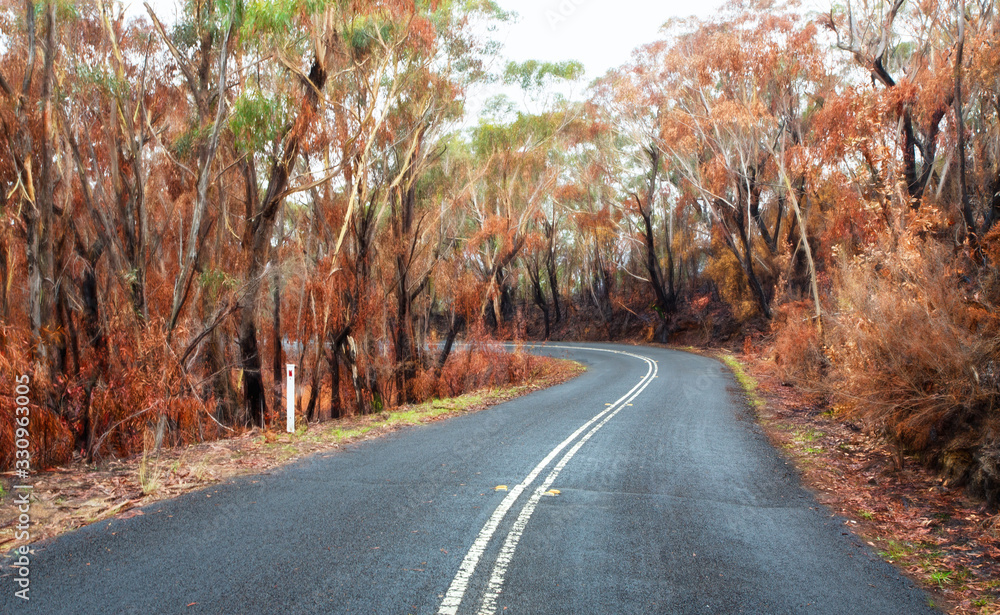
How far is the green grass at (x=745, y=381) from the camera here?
1496 centimetres

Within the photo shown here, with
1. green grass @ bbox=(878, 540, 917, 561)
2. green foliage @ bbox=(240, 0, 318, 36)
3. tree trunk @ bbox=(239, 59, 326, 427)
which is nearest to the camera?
green grass @ bbox=(878, 540, 917, 561)

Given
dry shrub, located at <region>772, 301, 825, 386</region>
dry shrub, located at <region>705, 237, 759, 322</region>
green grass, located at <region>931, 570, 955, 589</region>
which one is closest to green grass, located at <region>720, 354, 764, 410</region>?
dry shrub, located at <region>772, 301, 825, 386</region>

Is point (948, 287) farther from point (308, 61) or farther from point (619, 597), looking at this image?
point (308, 61)

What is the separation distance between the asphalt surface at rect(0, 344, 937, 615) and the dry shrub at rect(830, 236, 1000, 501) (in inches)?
62.2

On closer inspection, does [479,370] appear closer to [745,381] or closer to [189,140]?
[745,381]

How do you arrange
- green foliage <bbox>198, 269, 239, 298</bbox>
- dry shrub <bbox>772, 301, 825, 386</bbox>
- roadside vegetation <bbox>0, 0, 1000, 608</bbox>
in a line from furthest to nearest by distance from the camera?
dry shrub <bbox>772, 301, 825, 386</bbox>, green foliage <bbox>198, 269, 239, 298</bbox>, roadside vegetation <bbox>0, 0, 1000, 608</bbox>

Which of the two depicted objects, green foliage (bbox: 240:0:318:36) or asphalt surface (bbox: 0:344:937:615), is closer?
asphalt surface (bbox: 0:344:937:615)

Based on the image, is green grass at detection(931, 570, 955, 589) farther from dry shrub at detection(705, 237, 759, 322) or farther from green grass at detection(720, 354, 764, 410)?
dry shrub at detection(705, 237, 759, 322)

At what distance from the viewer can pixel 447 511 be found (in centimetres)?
569

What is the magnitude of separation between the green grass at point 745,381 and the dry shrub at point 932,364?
6178 mm

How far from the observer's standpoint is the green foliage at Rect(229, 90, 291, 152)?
427 inches

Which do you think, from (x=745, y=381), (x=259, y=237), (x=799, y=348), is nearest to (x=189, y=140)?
(x=259, y=237)

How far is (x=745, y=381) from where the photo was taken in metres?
19.8

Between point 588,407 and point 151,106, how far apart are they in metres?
11.4
